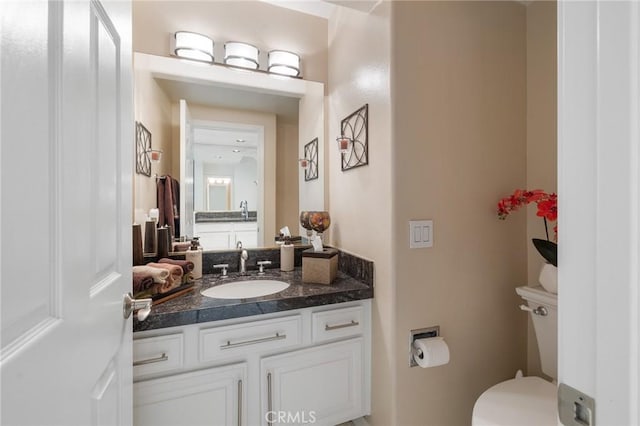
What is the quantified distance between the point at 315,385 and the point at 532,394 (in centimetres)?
96

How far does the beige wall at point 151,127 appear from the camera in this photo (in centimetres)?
151

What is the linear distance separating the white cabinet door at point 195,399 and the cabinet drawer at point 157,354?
0.05 m

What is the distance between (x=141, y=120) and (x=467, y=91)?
170cm

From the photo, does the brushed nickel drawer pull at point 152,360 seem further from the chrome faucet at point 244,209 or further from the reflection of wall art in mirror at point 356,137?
the reflection of wall art in mirror at point 356,137

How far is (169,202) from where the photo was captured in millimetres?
1678

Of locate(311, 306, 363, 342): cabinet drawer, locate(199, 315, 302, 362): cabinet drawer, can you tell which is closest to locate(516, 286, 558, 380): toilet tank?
locate(311, 306, 363, 342): cabinet drawer

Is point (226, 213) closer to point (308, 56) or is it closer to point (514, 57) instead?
point (308, 56)

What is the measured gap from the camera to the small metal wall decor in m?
1.50

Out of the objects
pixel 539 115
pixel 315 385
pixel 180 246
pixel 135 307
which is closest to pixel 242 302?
pixel 135 307

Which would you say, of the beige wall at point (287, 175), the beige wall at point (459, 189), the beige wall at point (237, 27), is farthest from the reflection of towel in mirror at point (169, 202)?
the beige wall at point (459, 189)

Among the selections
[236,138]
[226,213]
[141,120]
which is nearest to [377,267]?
[226,213]

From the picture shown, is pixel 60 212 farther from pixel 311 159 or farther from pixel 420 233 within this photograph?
pixel 311 159

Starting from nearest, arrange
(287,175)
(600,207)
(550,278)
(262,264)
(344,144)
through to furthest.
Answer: (600,207) < (550,278) < (344,144) < (262,264) < (287,175)

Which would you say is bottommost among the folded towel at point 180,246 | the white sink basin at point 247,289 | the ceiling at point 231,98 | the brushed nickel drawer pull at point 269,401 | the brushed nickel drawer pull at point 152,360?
the brushed nickel drawer pull at point 269,401
